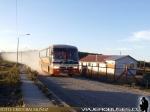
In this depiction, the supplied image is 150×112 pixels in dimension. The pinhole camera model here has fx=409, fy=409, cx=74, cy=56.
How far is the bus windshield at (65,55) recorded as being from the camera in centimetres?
4103

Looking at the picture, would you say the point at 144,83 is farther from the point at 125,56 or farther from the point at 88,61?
the point at 88,61

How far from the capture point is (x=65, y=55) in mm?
41188

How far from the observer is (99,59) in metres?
73.2

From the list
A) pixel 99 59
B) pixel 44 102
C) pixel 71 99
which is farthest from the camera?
pixel 99 59

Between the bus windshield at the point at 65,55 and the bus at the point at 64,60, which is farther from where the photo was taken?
the bus windshield at the point at 65,55

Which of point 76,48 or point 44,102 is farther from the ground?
point 76,48

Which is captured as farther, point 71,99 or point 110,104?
point 71,99

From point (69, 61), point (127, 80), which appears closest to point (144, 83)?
point (127, 80)

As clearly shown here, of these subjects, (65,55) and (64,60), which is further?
(65,55)

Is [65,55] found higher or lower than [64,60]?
higher

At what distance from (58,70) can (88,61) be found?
1470 inches

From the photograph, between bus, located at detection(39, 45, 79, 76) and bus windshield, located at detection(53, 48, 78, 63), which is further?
bus windshield, located at detection(53, 48, 78, 63)

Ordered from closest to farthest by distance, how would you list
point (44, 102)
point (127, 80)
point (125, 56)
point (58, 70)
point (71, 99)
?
point (44, 102)
point (71, 99)
point (127, 80)
point (58, 70)
point (125, 56)

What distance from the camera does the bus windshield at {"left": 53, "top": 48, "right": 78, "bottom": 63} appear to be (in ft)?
135
